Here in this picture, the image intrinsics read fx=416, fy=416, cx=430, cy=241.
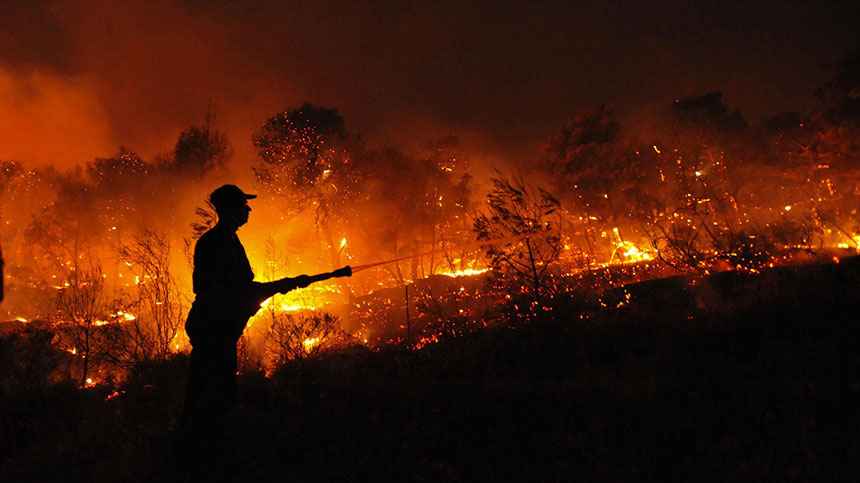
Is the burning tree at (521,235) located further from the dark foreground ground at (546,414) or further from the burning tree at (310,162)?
the burning tree at (310,162)

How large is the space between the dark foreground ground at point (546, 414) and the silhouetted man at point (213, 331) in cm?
44

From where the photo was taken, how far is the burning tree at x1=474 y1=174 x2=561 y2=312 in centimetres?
764

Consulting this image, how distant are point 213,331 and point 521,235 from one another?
18.2ft

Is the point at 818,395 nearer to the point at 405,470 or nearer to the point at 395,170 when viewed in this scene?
the point at 405,470

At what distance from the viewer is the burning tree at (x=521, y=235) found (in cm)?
764

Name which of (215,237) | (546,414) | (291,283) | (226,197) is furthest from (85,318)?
(546,414)

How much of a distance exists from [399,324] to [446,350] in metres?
8.92

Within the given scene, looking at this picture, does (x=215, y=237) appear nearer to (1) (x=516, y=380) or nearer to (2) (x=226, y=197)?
(2) (x=226, y=197)

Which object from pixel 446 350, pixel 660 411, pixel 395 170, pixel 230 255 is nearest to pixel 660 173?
pixel 395 170

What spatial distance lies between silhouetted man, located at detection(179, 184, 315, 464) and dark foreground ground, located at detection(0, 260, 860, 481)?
0.44 m

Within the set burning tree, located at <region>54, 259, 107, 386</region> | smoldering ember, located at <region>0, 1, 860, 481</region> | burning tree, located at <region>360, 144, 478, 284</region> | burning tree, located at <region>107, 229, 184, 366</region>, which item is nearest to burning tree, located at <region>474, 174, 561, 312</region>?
smoldering ember, located at <region>0, 1, 860, 481</region>

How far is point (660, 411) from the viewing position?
3.66 m

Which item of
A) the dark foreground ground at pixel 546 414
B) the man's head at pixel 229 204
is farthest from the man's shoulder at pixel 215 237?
the dark foreground ground at pixel 546 414

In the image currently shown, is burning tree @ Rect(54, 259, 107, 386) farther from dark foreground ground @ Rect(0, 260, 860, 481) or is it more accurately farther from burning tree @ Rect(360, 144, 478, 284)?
burning tree @ Rect(360, 144, 478, 284)
